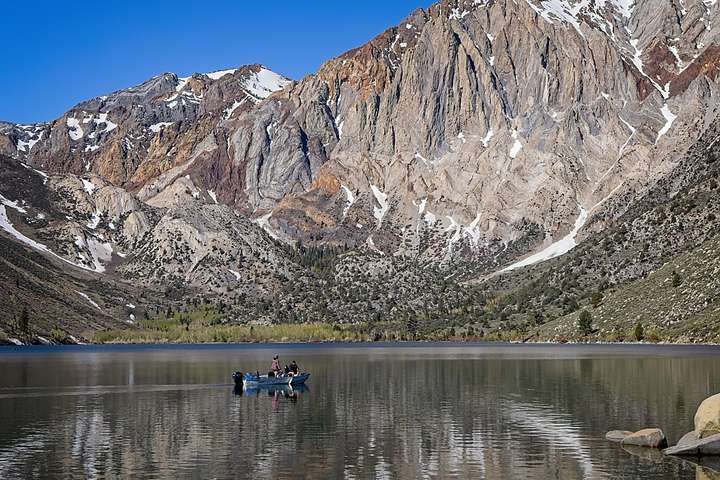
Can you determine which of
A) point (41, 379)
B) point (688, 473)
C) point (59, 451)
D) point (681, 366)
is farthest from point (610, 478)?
point (41, 379)

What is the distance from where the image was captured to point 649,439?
54875mm

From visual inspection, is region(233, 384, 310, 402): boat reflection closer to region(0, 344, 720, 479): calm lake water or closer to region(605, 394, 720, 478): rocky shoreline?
region(0, 344, 720, 479): calm lake water

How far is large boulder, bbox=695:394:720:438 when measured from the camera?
52938 mm

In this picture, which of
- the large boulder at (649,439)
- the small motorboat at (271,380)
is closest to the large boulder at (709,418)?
the large boulder at (649,439)

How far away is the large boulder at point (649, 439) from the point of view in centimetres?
5484

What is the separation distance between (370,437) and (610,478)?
756 inches

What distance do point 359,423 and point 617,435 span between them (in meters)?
19.1

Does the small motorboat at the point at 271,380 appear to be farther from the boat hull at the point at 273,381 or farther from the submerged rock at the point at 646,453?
the submerged rock at the point at 646,453

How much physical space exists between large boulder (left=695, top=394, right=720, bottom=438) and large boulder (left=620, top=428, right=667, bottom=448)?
85.1 inches

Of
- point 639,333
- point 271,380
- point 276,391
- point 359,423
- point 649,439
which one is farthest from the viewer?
point 639,333

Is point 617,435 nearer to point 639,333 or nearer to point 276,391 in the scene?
point 276,391

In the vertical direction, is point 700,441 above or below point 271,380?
below

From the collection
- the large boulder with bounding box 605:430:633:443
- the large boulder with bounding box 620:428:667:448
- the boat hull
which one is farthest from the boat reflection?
the large boulder with bounding box 620:428:667:448

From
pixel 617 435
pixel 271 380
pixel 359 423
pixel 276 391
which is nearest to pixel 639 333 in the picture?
pixel 271 380
